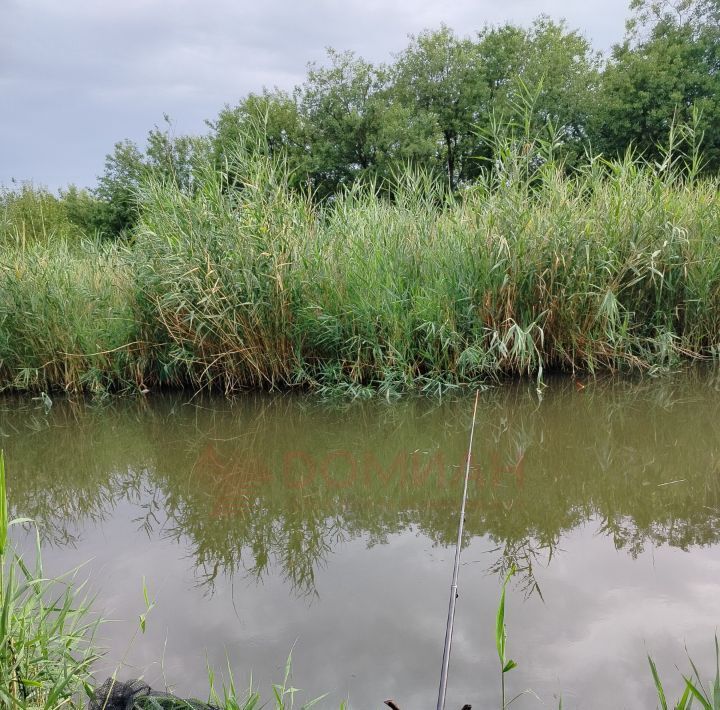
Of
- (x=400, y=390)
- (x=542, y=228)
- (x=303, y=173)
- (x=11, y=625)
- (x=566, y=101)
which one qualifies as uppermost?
(x=566, y=101)

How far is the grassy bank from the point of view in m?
5.65

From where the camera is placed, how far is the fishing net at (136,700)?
5.54 feet

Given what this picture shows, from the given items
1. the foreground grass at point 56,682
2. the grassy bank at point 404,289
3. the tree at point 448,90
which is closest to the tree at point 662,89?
the tree at point 448,90

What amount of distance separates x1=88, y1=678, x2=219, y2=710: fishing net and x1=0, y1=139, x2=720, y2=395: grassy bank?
Result: 4.00m

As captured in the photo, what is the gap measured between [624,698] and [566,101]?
89.3 feet

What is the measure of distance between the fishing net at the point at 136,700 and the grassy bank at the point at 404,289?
13.1 ft

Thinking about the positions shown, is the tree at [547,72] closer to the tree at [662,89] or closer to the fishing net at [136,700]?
the tree at [662,89]

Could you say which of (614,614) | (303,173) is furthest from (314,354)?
(303,173)

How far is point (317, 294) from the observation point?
5871mm

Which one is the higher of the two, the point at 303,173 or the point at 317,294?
the point at 303,173

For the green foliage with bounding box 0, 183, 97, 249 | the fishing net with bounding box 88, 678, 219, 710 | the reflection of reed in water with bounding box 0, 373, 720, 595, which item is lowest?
the reflection of reed in water with bounding box 0, 373, 720, 595

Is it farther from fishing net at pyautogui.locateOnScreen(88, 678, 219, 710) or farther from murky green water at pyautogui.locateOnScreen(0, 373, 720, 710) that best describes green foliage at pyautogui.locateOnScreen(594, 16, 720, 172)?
fishing net at pyautogui.locateOnScreen(88, 678, 219, 710)

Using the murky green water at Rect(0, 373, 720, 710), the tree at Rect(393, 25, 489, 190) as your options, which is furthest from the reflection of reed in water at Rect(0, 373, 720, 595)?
the tree at Rect(393, 25, 489, 190)

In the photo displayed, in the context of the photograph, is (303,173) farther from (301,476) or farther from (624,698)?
(624,698)
